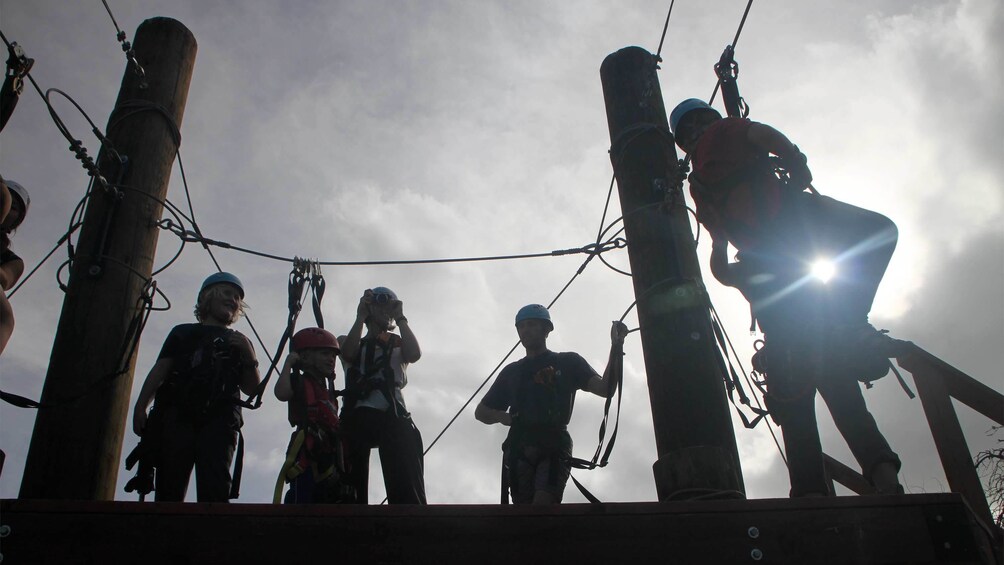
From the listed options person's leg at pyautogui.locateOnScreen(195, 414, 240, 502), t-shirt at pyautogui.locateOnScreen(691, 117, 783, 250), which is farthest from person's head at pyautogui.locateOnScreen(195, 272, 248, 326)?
t-shirt at pyautogui.locateOnScreen(691, 117, 783, 250)

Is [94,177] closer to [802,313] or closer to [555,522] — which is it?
[555,522]

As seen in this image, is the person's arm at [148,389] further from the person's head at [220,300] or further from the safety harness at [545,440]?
the safety harness at [545,440]

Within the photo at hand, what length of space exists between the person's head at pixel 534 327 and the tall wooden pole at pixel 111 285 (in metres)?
2.24

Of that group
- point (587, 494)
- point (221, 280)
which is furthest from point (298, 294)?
point (587, 494)

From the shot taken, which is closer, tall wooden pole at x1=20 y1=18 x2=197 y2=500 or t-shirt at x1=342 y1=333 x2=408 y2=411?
tall wooden pole at x1=20 y1=18 x2=197 y2=500

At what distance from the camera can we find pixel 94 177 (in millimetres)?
4203

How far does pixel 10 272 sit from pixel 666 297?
3.10 metres

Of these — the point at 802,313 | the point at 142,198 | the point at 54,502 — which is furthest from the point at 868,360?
the point at 142,198

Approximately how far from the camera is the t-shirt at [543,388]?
172 inches

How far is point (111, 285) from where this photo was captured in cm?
393

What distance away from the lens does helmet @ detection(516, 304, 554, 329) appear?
193 inches

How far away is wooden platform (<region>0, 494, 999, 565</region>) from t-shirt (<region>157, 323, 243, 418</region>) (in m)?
1.50

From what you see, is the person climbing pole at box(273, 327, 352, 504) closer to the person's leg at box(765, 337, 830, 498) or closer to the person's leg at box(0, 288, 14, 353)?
the person's leg at box(0, 288, 14, 353)

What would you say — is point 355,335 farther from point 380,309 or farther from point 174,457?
point 174,457
